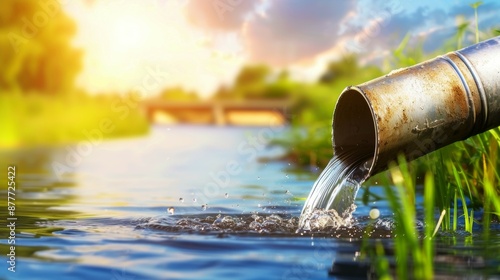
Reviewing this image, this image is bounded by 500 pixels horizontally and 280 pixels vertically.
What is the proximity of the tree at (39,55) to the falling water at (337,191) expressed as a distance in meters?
15.9

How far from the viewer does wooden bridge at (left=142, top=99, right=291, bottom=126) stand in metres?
27.3

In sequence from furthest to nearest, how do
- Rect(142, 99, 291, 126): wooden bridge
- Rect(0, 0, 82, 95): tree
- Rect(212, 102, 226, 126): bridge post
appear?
Rect(212, 102, 226, 126): bridge post, Rect(142, 99, 291, 126): wooden bridge, Rect(0, 0, 82, 95): tree

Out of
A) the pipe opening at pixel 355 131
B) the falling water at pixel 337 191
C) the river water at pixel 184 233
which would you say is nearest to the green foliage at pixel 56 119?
the river water at pixel 184 233

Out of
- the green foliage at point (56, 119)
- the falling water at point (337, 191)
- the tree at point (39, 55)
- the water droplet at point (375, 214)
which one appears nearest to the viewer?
the falling water at point (337, 191)

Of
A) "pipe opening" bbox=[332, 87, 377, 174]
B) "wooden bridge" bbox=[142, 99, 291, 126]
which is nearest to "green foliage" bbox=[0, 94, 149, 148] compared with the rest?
"wooden bridge" bbox=[142, 99, 291, 126]

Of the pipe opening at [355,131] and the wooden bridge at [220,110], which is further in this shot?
the wooden bridge at [220,110]

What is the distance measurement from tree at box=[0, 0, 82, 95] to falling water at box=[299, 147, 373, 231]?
52.1ft

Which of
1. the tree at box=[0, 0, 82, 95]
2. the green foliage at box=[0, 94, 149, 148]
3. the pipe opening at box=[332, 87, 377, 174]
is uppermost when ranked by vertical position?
the tree at box=[0, 0, 82, 95]

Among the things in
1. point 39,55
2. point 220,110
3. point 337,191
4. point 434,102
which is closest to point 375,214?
point 337,191

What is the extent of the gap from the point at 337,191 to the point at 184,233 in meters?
1.03

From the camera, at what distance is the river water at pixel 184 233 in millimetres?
3486

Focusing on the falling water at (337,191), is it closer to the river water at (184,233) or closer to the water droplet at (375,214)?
the river water at (184,233)

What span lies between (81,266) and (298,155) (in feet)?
24.1

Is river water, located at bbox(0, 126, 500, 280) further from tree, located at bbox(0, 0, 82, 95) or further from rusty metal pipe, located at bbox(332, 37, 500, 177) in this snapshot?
tree, located at bbox(0, 0, 82, 95)
